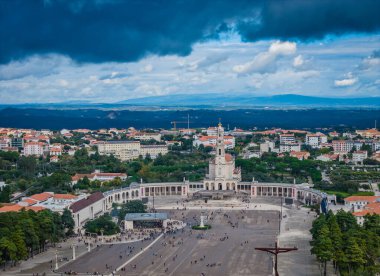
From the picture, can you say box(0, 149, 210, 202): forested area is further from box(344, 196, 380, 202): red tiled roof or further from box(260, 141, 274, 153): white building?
box(344, 196, 380, 202): red tiled roof

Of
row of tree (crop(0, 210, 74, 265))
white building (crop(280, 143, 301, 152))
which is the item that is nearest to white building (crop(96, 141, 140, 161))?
white building (crop(280, 143, 301, 152))

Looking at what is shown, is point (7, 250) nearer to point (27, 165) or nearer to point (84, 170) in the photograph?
point (84, 170)

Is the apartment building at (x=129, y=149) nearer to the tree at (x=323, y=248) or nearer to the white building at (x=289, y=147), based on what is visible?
the white building at (x=289, y=147)

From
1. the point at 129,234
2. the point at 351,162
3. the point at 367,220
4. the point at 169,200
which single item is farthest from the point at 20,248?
the point at 351,162

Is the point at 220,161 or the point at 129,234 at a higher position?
the point at 220,161

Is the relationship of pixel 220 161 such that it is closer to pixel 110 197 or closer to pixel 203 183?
pixel 203 183

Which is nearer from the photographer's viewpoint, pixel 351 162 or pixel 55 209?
pixel 55 209
